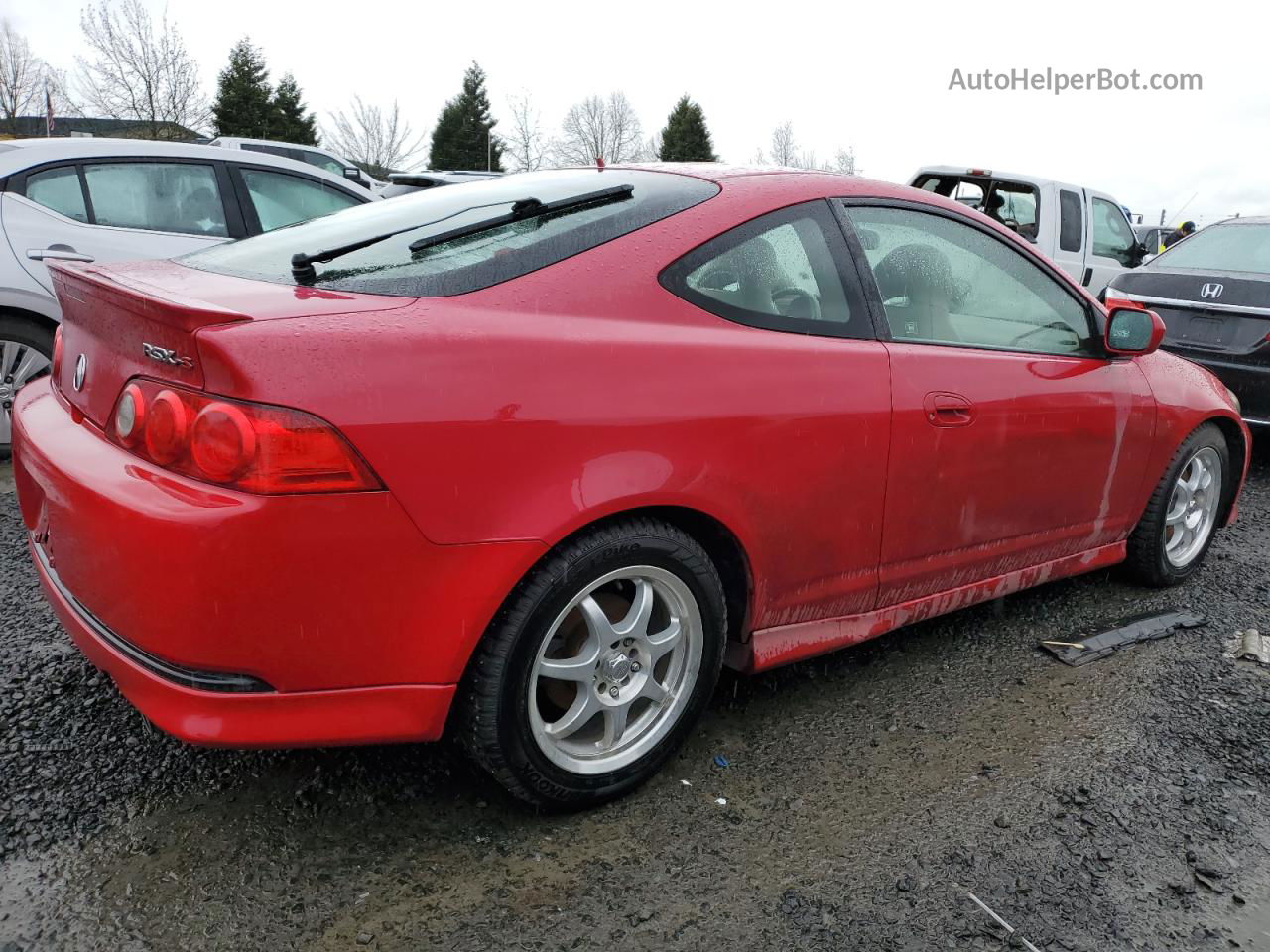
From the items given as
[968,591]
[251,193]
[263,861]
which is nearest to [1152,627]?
[968,591]

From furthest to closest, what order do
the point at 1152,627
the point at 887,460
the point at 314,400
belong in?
the point at 1152,627
the point at 887,460
the point at 314,400

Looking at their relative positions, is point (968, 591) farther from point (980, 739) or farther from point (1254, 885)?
point (1254, 885)

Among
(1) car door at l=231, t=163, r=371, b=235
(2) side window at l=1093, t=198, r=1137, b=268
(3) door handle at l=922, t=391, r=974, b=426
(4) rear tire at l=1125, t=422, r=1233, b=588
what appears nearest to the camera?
(3) door handle at l=922, t=391, r=974, b=426

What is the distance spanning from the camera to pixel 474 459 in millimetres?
1968

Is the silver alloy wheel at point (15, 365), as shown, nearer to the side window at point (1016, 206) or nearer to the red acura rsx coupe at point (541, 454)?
the red acura rsx coupe at point (541, 454)

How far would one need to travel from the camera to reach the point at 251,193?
19.4 feet

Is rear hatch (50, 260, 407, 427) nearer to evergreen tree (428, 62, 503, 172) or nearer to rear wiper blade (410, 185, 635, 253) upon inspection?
rear wiper blade (410, 185, 635, 253)

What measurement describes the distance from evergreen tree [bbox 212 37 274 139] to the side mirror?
40.6m

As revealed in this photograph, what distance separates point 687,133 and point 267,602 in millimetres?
48163

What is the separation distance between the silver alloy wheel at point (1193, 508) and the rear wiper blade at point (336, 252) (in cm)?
291

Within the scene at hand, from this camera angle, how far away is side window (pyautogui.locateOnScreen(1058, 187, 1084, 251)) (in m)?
9.85

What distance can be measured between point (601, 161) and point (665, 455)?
1.17m

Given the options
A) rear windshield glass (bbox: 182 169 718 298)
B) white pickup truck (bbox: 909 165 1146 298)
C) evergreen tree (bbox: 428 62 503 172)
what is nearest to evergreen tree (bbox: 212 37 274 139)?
evergreen tree (bbox: 428 62 503 172)

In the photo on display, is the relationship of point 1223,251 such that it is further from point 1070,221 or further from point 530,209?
point 530,209
